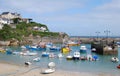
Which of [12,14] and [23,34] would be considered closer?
[23,34]

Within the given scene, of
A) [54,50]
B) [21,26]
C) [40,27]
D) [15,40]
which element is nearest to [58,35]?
[40,27]

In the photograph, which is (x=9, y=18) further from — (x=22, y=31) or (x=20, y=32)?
(x=20, y=32)

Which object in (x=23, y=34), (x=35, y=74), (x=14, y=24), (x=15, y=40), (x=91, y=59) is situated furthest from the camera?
(x=14, y=24)

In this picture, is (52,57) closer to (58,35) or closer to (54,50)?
(54,50)

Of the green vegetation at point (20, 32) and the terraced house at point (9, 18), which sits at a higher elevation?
the terraced house at point (9, 18)

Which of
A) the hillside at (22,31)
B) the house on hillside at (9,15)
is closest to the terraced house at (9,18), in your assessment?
the house on hillside at (9,15)

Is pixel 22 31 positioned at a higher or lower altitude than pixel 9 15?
lower

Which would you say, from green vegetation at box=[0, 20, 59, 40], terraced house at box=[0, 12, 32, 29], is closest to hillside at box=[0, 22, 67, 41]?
green vegetation at box=[0, 20, 59, 40]

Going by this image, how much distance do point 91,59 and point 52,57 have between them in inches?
386

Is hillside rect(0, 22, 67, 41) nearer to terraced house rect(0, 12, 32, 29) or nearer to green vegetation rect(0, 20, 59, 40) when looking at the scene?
green vegetation rect(0, 20, 59, 40)

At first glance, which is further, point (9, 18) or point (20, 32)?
point (9, 18)

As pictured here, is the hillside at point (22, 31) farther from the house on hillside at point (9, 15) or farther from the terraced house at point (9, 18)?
the house on hillside at point (9, 15)

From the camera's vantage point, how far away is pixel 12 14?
146625 millimetres

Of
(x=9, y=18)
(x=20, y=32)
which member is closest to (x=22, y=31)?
(x=20, y=32)
